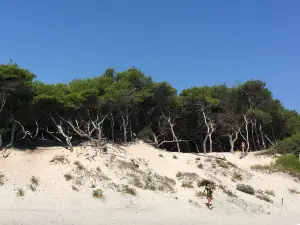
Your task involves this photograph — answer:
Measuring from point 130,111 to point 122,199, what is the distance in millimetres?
15755

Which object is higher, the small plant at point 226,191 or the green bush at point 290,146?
→ the green bush at point 290,146

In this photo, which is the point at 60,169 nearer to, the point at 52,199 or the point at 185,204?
the point at 52,199

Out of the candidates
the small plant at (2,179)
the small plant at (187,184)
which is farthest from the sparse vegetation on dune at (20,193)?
the small plant at (187,184)

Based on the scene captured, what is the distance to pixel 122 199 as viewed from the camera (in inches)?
737

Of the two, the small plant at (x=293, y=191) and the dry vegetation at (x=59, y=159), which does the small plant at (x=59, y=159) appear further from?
the small plant at (x=293, y=191)

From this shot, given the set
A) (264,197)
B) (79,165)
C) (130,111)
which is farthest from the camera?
(130,111)

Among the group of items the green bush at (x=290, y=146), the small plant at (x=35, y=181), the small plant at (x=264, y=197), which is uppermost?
the green bush at (x=290, y=146)

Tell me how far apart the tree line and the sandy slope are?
116 inches

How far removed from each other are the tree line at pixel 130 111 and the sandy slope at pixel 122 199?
9.64 feet

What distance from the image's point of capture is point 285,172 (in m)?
28.8

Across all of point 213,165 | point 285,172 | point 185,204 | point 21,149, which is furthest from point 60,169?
point 285,172

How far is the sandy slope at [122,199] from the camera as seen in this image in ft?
51.2

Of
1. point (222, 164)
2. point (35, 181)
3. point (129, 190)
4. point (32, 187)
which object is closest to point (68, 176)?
point (35, 181)

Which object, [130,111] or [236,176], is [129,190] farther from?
[130,111]
